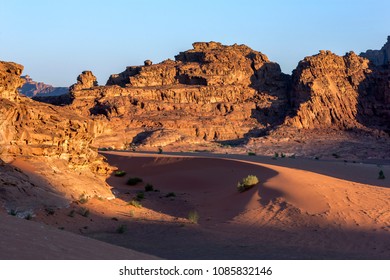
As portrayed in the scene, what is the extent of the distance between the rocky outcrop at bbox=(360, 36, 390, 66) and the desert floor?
3140 inches

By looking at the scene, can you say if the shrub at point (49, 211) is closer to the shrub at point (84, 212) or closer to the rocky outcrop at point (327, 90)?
the shrub at point (84, 212)

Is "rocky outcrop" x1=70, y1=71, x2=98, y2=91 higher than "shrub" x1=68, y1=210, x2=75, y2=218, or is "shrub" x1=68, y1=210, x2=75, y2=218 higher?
"rocky outcrop" x1=70, y1=71, x2=98, y2=91

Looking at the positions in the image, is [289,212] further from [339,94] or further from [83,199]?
[339,94]

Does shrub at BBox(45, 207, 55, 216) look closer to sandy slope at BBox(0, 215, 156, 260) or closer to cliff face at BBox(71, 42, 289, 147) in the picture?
sandy slope at BBox(0, 215, 156, 260)

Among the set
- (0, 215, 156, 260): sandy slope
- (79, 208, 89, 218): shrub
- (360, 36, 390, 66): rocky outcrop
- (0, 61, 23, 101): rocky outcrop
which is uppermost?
(360, 36, 390, 66): rocky outcrop

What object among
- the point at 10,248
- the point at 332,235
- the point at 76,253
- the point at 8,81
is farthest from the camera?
the point at 8,81

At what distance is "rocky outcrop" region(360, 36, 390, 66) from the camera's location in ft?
313

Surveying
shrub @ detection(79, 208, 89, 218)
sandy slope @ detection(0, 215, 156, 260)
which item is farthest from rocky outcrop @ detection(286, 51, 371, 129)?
sandy slope @ detection(0, 215, 156, 260)

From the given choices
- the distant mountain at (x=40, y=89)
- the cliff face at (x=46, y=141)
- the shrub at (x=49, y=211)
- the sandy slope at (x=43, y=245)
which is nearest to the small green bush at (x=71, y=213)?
the shrub at (x=49, y=211)

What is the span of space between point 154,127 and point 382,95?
31406 mm

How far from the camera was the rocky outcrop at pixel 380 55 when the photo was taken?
95.3 meters

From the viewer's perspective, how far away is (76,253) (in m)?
7.02
